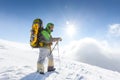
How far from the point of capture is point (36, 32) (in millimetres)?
10164

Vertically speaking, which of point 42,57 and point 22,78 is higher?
point 42,57

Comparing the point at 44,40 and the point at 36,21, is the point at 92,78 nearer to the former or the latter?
the point at 44,40

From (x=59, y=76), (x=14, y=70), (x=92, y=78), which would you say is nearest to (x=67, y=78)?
(x=59, y=76)

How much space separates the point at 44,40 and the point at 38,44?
0.38 m

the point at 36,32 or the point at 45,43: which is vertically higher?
the point at 36,32

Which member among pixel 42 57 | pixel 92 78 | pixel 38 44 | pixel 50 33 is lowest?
pixel 92 78

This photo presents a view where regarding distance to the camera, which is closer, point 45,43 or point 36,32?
point 36,32

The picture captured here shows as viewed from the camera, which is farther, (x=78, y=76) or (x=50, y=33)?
(x=50, y=33)

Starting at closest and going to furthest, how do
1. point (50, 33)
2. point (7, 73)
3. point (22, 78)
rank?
point (22, 78)
point (7, 73)
point (50, 33)

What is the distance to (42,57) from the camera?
10.4m

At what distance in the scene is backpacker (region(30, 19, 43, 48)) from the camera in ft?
33.4

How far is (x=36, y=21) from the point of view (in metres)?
10.2

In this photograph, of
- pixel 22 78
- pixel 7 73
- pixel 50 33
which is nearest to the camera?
pixel 22 78

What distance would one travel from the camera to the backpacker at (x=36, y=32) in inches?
Answer: 400
